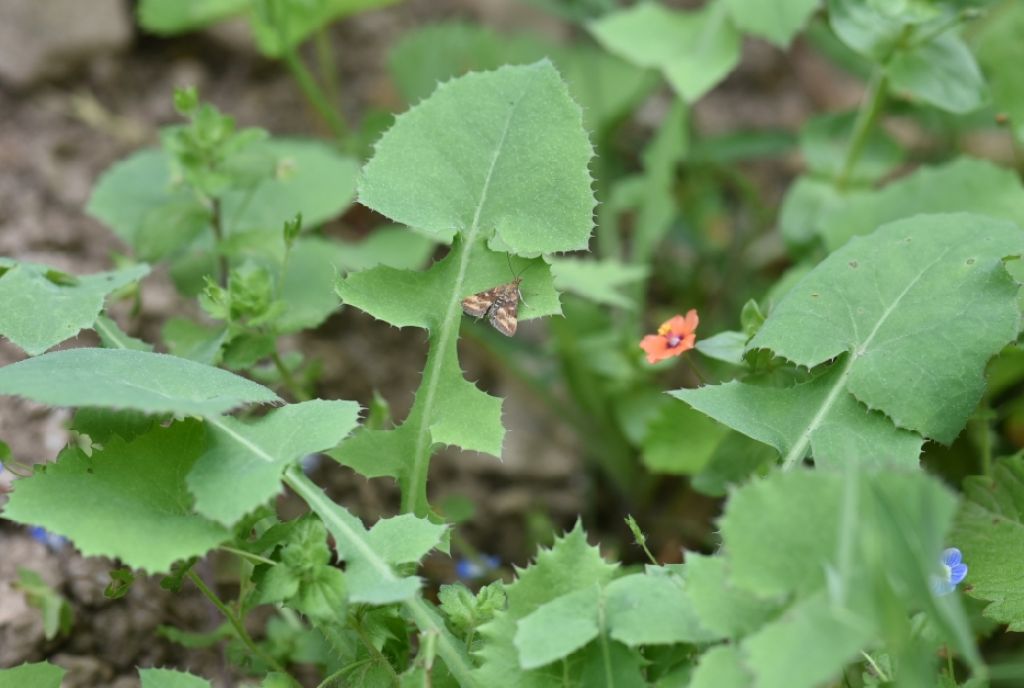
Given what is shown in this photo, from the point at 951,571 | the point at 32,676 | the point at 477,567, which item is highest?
the point at 951,571

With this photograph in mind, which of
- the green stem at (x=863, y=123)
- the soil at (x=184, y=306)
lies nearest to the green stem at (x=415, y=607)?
the soil at (x=184, y=306)

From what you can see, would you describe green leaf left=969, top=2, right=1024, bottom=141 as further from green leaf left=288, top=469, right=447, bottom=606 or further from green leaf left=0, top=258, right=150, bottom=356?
green leaf left=0, top=258, right=150, bottom=356

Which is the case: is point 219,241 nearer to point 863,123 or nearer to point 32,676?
point 32,676

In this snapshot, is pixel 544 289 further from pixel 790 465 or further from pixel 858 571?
pixel 858 571

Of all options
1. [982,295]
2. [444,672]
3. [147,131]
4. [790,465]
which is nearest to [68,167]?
[147,131]

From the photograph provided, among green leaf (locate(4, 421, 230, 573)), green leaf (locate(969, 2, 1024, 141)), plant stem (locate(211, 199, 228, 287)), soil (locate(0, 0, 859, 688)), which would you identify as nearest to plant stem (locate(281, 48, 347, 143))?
soil (locate(0, 0, 859, 688))

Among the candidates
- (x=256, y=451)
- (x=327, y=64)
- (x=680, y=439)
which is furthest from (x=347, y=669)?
(x=327, y=64)
